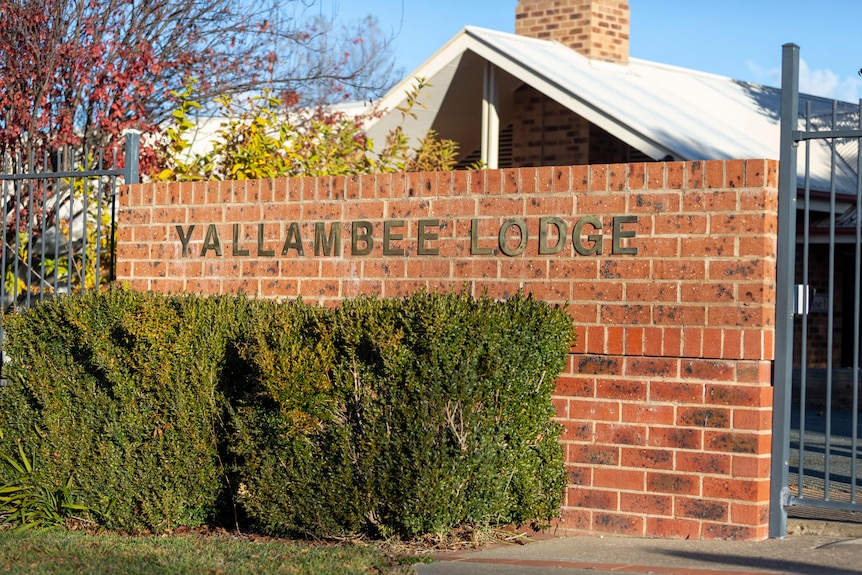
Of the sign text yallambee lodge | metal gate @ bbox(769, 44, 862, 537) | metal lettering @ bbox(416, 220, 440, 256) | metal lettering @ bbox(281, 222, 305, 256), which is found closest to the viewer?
metal gate @ bbox(769, 44, 862, 537)

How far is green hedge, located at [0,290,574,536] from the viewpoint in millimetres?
6098

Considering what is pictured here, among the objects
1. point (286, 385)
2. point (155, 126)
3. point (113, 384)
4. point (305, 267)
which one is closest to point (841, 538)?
point (286, 385)

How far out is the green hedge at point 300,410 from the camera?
6098 mm

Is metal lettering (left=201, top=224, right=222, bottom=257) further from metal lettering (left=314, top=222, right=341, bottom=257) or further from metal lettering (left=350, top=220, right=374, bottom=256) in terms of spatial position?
metal lettering (left=350, top=220, right=374, bottom=256)

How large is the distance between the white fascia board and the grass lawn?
6.93 metres

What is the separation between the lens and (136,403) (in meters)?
7.08

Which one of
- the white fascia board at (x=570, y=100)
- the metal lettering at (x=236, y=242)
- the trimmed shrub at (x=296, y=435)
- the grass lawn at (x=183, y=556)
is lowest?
the grass lawn at (x=183, y=556)

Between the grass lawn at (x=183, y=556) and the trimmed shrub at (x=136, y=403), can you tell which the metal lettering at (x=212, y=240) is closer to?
the trimmed shrub at (x=136, y=403)

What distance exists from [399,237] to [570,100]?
→ 5.91 metres

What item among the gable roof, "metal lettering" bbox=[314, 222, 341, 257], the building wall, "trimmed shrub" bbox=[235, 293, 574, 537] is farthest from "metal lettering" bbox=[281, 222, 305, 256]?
the building wall

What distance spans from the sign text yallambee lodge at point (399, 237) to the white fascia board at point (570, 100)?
5.29 m

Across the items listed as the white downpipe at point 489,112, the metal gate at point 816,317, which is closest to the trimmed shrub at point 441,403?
the metal gate at point 816,317

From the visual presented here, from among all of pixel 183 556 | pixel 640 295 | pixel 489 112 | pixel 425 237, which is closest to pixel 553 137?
pixel 489 112

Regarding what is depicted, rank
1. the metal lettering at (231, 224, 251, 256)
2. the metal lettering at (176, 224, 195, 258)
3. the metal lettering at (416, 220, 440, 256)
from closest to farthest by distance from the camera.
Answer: the metal lettering at (416, 220, 440, 256) < the metal lettering at (231, 224, 251, 256) < the metal lettering at (176, 224, 195, 258)
